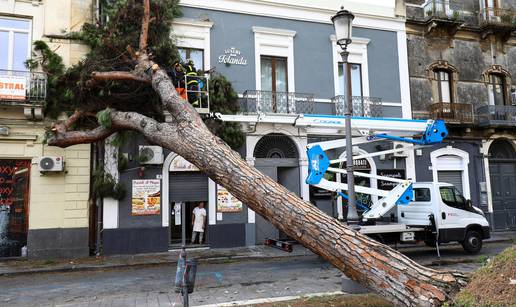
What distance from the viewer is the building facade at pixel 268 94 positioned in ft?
46.1

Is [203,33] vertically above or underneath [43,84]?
above

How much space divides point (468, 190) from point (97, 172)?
588 inches

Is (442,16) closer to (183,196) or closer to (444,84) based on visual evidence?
(444,84)

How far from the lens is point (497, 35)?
19531mm

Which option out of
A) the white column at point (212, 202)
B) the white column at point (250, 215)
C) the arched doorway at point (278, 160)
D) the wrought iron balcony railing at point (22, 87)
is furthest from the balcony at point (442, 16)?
the wrought iron balcony railing at point (22, 87)

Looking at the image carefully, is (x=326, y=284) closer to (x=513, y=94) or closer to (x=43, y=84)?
(x=43, y=84)

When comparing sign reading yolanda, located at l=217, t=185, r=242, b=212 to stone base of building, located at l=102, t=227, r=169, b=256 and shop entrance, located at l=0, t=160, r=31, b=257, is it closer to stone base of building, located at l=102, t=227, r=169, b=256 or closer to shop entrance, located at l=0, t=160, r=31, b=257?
stone base of building, located at l=102, t=227, r=169, b=256

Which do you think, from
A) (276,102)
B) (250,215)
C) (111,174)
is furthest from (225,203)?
(276,102)

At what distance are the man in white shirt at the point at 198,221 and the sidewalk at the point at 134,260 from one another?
1.91 feet

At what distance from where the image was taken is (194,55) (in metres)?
15.4

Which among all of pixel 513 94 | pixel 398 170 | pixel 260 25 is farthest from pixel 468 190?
pixel 260 25

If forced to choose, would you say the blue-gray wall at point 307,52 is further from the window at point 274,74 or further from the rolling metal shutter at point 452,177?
the rolling metal shutter at point 452,177

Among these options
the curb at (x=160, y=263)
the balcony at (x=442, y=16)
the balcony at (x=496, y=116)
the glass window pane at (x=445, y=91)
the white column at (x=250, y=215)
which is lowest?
the curb at (x=160, y=263)

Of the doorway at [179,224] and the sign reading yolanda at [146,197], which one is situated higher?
the sign reading yolanda at [146,197]
